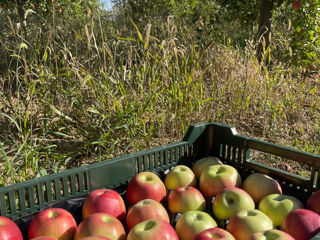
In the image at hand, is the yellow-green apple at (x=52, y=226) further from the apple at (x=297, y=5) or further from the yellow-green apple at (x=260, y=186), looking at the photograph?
the apple at (x=297, y=5)

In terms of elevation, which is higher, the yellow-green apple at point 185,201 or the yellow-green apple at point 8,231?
the yellow-green apple at point 8,231

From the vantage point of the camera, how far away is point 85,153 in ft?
8.61

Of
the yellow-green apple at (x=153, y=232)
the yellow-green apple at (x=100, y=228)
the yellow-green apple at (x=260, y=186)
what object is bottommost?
the yellow-green apple at (x=260, y=186)

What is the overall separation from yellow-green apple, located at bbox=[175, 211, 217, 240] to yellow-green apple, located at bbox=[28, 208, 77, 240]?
1.37ft

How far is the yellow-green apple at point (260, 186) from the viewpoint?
5.16 ft

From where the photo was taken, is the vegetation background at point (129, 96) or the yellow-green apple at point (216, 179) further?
the vegetation background at point (129, 96)

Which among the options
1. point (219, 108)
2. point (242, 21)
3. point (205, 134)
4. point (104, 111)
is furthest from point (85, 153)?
point (242, 21)

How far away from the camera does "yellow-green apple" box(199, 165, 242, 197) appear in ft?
5.28

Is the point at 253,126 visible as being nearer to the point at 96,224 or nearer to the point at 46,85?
the point at 46,85

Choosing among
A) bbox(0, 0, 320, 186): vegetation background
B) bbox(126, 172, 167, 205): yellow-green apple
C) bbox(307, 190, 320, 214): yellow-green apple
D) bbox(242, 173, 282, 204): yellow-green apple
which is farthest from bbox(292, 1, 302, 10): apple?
bbox(126, 172, 167, 205): yellow-green apple

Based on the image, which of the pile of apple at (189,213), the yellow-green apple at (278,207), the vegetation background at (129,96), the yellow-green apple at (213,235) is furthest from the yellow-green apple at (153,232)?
the vegetation background at (129,96)

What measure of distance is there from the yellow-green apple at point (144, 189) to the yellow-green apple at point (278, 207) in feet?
1.52

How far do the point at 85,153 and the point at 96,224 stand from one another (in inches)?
57.7

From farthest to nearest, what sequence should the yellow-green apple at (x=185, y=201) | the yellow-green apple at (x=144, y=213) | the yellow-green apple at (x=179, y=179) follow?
the yellow-green apple at (x=179, y=179) < the yellow-green apple at (x=185, y=201) < the yellow-green apple at (x=144, y=213)
